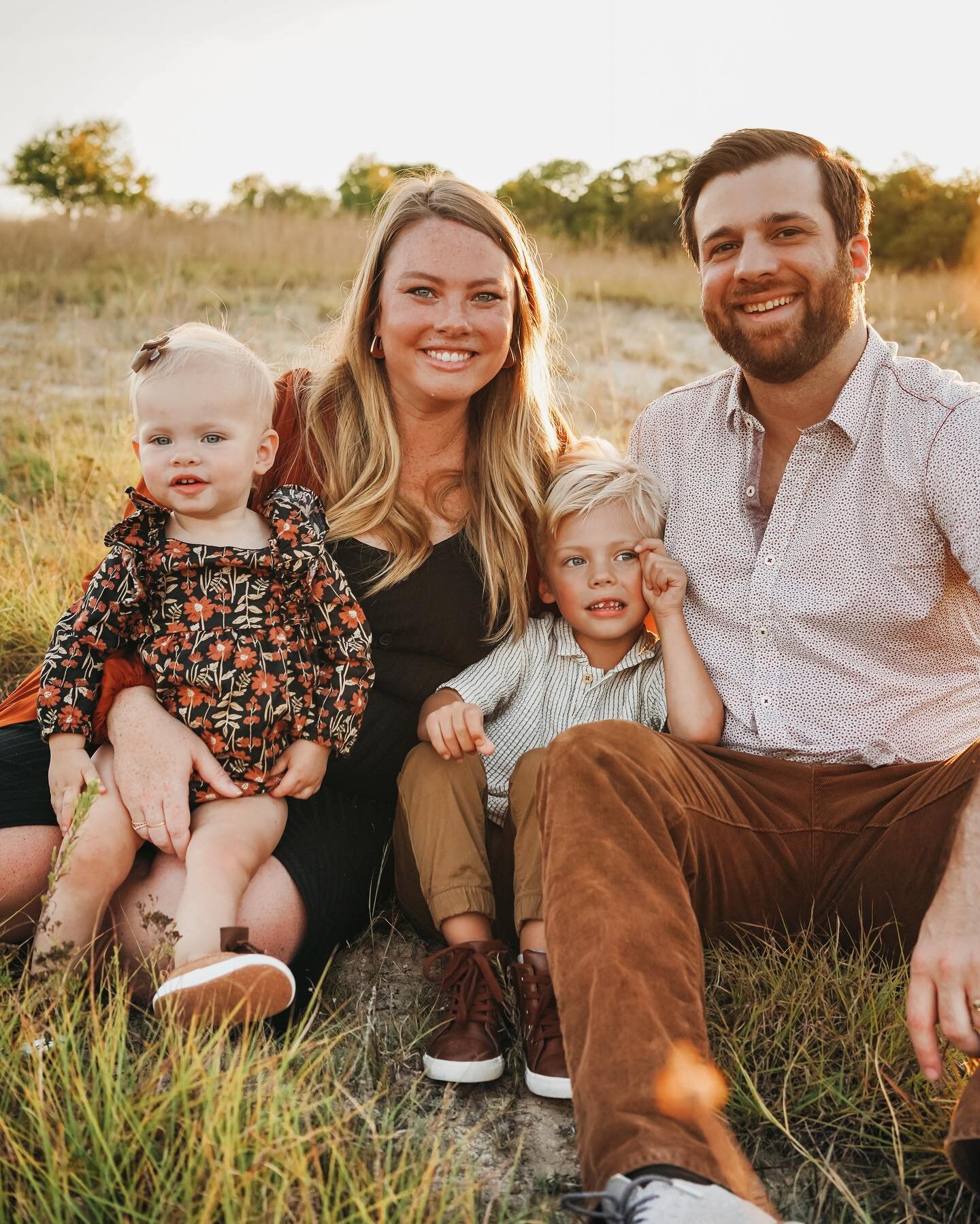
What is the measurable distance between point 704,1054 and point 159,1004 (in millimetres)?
1000

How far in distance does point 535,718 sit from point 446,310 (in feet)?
3.68

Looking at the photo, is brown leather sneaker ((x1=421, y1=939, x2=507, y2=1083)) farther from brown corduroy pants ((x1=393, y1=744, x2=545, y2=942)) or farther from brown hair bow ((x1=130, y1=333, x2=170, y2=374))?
brown hair bow ((x1=130, y1=333, x2=170, y2=374))

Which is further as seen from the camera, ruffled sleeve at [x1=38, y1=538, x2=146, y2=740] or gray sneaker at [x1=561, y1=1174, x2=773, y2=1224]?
ruffled sleeve at [x1=38, y1=538, x2=146, y2=740]

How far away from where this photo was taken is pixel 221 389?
266cm

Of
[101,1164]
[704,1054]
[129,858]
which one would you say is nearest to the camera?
[101,1164]

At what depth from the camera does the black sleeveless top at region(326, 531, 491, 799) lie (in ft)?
9.73

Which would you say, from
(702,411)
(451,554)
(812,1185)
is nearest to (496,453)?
(451,554)

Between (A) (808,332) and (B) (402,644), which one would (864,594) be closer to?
(A) (808,332)

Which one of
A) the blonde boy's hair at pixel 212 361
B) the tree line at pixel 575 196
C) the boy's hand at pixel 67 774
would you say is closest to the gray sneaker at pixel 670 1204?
the boy's hand at pixel 67 774

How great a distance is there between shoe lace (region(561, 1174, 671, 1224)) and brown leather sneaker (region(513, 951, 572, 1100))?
611 millimetres

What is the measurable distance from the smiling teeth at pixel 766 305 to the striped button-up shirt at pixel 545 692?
2.98ft

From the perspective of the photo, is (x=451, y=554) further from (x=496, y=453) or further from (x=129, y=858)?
(x=129, y=858)

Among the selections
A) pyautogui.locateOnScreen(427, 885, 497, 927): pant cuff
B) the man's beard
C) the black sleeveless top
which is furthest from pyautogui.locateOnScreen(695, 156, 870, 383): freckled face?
pyautogui.locateOnScreen(427, 885, 497, 927): pant cuff

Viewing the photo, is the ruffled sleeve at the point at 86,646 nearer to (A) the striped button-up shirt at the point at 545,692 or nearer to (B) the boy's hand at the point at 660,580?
(A) the striped button-up shirt at the point at 545,692
